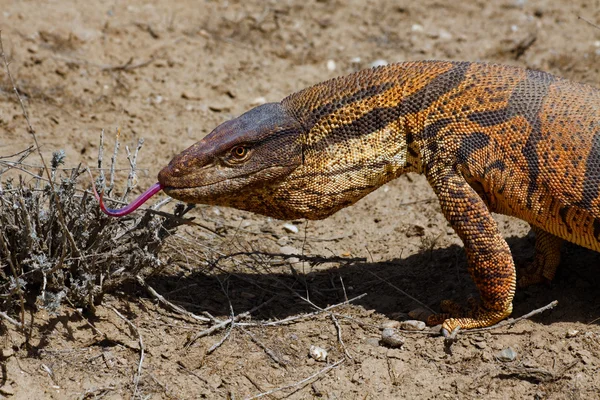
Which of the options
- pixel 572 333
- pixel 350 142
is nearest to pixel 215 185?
pixel 350 142

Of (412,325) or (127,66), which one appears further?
(127,66)

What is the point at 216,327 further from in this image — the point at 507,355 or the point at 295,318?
the point at 507,355

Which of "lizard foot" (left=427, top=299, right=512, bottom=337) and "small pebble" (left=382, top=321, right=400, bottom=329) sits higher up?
"lizard foot" (left=427, top=299, right=512, bottom=337)

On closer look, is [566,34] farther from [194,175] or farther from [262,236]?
[194,175]

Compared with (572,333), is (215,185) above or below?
above

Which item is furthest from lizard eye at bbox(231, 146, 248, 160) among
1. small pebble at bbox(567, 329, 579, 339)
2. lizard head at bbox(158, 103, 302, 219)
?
small pebble at bbox(567, 329, 579, 339)

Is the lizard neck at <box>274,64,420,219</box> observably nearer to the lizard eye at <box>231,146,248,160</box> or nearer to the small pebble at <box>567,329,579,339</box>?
the lizard eye at <box>231,146,248,160</box>

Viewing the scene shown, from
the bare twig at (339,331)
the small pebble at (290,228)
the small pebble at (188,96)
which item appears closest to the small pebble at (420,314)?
the bare twig at (339,331)
